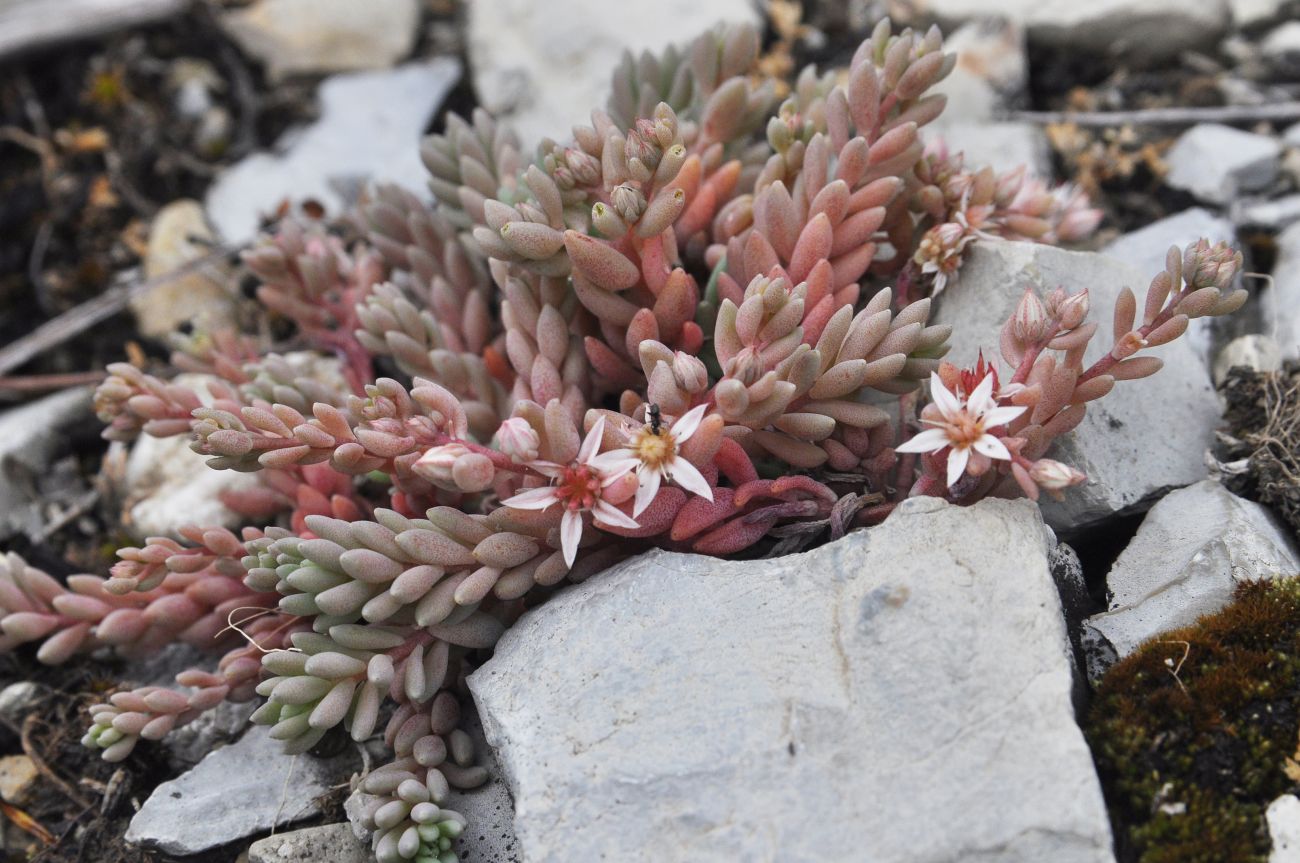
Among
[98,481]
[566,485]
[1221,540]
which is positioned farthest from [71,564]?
[1221,540]

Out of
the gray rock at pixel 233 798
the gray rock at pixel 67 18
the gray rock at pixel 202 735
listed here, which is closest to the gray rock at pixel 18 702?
the gray rock at pixel 202 735

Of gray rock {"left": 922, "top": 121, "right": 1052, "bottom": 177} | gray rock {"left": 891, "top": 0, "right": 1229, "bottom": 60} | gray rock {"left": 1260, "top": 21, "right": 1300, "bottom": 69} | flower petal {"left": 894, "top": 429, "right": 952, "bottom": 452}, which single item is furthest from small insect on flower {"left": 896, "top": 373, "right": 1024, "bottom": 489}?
gray rock {"left": 1260, "top": 21, "right": 1300, "bottom": 69}

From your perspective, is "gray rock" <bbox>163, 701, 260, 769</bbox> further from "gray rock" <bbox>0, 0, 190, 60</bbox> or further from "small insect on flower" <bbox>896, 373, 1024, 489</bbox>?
"gray rock" <bbox>0, 0, 190, 60</bbox>

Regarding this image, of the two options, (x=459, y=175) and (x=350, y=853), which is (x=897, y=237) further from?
(x=350, y=853)

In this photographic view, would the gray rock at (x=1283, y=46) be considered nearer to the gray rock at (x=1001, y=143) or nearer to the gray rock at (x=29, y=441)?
the gray rock at (x=1001, y=143)

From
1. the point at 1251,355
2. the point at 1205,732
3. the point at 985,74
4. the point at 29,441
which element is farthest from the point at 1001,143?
the point at 29,441

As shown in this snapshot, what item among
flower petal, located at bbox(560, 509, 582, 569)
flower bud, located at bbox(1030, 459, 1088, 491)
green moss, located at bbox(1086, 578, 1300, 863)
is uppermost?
flower bud, located at bbox(1030, 459, 1088, 491)
